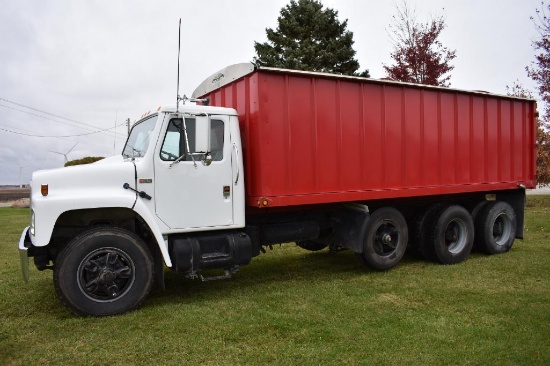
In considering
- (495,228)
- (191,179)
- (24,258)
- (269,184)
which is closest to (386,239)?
(269,184)

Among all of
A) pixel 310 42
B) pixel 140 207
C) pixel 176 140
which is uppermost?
pixel 310 42

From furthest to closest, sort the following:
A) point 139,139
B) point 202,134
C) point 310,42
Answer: point 310,42 < point 139,139 < point 202,134

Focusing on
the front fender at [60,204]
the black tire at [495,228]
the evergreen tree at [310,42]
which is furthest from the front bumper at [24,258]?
the evergreen tree at [310,42]

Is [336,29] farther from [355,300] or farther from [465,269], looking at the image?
[355,300]

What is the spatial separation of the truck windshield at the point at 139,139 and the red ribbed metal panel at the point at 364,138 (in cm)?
124

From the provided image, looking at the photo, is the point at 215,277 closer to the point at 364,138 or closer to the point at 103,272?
the point at 103,272

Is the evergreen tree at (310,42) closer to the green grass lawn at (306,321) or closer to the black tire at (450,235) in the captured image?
the black tire at (450,235)

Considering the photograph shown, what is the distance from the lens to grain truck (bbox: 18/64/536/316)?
5.23 metres

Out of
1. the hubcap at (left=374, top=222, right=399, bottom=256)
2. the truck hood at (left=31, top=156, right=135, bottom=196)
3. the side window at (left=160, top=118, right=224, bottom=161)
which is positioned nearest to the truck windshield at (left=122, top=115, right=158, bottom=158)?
the side window at (left=160, top=118, right=224, bottom=161)

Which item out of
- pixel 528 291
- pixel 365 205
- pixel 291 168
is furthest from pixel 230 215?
pixel 528 291

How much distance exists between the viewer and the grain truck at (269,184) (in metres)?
5.23

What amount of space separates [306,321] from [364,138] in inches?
122

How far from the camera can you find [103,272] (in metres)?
5.14

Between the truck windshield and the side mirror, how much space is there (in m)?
0.73
